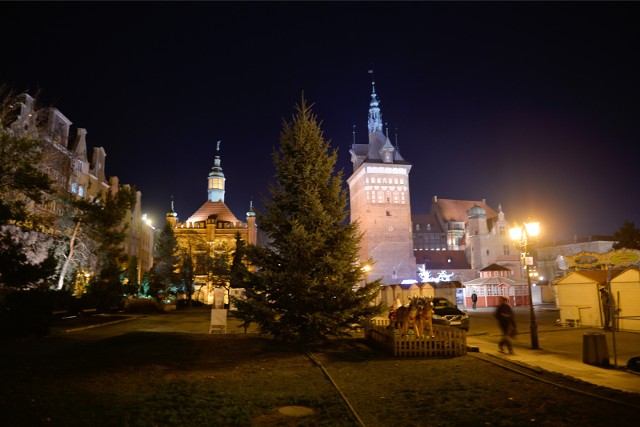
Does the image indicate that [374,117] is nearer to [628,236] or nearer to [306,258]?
[628,236]

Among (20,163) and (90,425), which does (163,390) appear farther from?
(20,163)

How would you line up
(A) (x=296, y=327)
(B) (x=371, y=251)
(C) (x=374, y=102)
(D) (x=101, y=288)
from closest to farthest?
(A) (x=296, y=327)
(D) (x=101, y=288)
(B) (x=371, y=251)
(C) (x=374, y=102)

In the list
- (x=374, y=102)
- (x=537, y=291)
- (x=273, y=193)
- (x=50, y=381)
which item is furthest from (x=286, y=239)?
(x=374, y=102)

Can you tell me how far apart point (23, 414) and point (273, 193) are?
11.1 metres

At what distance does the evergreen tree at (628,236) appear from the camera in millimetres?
69956

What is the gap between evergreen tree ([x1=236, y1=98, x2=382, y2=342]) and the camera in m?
15.3

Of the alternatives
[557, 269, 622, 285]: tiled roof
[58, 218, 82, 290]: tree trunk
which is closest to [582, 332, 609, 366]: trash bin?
[557, 269, 622, 285]: tiled roof

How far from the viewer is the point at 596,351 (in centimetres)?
1208

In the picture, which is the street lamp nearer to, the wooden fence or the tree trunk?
the wooden fence

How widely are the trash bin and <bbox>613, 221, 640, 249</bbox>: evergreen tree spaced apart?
227 ft

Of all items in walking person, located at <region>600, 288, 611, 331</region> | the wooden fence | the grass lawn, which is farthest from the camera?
walking person, located at <region>600, 288, 611, 331</region>

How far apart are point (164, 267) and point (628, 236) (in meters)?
71.2

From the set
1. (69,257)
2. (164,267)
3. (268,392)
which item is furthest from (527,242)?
(164,267)

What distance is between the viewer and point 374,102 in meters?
98.4
